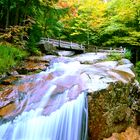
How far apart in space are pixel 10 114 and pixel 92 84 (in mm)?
2725

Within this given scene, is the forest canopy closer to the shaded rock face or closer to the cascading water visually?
the cascading water

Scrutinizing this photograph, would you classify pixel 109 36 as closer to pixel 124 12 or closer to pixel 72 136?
pixel 124 12

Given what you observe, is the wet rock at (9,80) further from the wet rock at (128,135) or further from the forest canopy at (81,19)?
the forest canopy at (81,19)

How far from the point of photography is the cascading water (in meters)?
8.22

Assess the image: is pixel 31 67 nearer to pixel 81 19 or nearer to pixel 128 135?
pixel 128 135

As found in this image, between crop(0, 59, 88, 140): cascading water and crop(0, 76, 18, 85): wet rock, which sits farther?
crop(0, 76, 18, 85): wet rock

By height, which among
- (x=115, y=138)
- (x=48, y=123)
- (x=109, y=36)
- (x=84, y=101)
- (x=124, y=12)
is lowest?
(x=115, y=138)

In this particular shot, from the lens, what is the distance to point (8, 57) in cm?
1252

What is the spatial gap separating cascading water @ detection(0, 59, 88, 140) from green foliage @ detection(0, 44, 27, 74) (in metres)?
2.20

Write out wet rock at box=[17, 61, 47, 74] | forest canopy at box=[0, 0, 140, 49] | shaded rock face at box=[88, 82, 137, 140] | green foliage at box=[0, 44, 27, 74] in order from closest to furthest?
shaded rock face at box=[88, 82, 137, 140] → green foliage at box=[0, 44, 27, 74] → wet rock at box=[17, 61, 47, 74] → forest canopy at box=[0, 0, 140, 49]

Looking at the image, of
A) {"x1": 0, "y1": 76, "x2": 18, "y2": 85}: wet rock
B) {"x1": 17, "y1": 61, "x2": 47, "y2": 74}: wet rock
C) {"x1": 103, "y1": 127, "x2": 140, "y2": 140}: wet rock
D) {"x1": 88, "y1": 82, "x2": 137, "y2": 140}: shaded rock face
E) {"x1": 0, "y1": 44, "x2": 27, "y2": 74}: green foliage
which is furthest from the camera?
{"x1": 17, "y1": 61, "x2": 47, "y2": 74}: wet rock

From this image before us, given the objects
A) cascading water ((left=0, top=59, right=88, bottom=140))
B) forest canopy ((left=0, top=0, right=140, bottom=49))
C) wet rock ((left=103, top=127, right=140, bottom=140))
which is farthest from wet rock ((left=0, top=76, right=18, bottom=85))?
forest canopy ((left=0, top=0, right=140, bottom=49))

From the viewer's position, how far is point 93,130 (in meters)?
8.61

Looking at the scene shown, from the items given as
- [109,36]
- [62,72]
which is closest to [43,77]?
[62,72]
